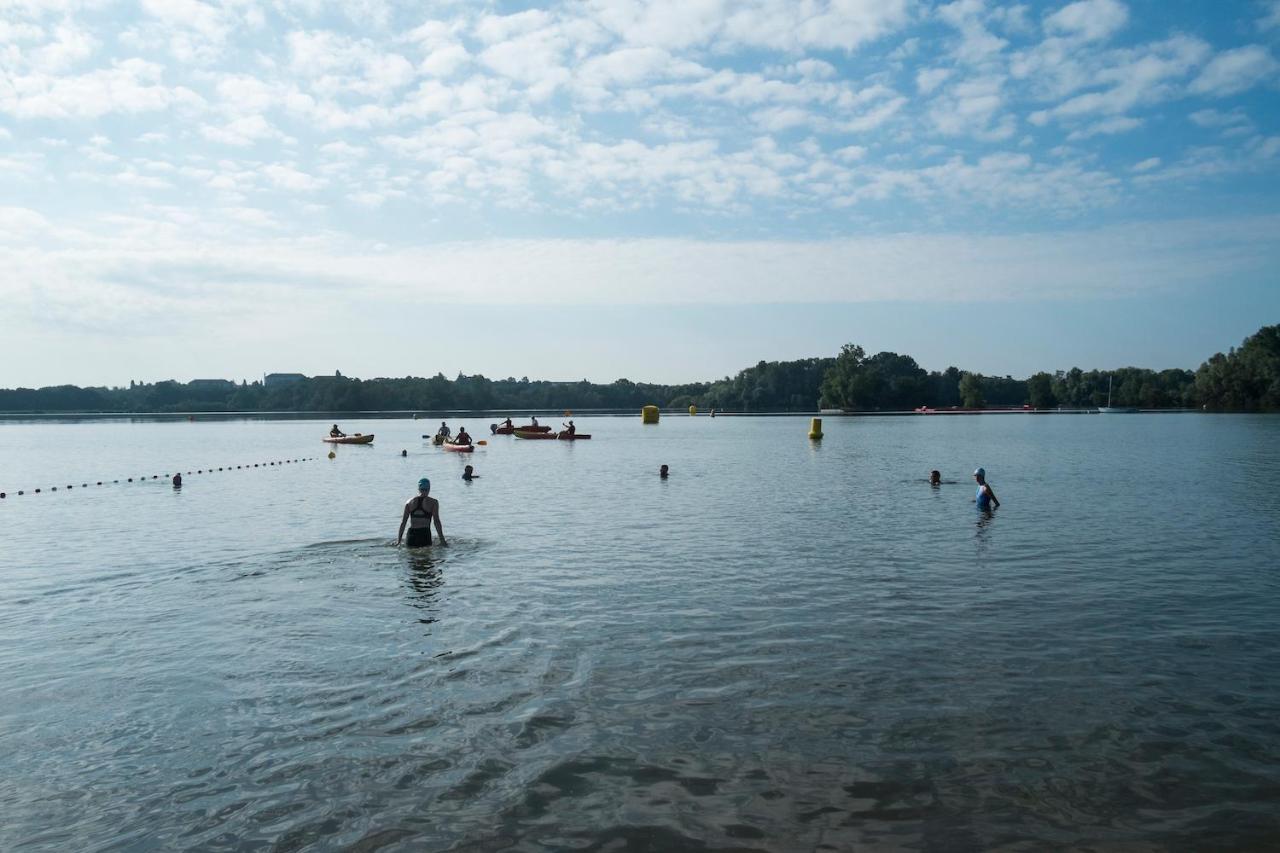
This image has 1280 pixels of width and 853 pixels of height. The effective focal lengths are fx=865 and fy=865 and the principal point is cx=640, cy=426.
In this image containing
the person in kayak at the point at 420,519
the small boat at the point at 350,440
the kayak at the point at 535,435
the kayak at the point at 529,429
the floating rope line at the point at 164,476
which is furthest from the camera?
the kayak at the point at 529,429

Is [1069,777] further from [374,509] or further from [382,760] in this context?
[374,509]

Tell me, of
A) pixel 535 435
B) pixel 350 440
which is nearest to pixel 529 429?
pixel 535 435

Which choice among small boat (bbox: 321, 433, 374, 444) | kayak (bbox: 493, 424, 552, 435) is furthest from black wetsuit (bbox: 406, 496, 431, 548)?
kayak (bbox: 493, 424, 552, 435)

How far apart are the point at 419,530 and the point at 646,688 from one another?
1128cm

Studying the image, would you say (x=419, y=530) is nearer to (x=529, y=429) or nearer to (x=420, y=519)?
(x=420, y=519)

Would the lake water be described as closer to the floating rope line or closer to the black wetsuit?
the black wetsuit

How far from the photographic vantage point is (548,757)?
847 cm

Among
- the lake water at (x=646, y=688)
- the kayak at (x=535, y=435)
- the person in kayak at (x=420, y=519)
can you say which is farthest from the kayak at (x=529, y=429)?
the person in kayak at (x=420, y=519)

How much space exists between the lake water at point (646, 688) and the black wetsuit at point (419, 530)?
2.33 feet

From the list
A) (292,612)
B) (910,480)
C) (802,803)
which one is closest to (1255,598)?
(802,803)

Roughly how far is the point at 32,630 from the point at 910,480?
33.6 m

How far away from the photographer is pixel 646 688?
34.1 feet

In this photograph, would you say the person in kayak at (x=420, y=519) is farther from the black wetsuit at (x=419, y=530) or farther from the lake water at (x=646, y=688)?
the lake water at (x=646, y=688)

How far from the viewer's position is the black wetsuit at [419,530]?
2031 centimetres
